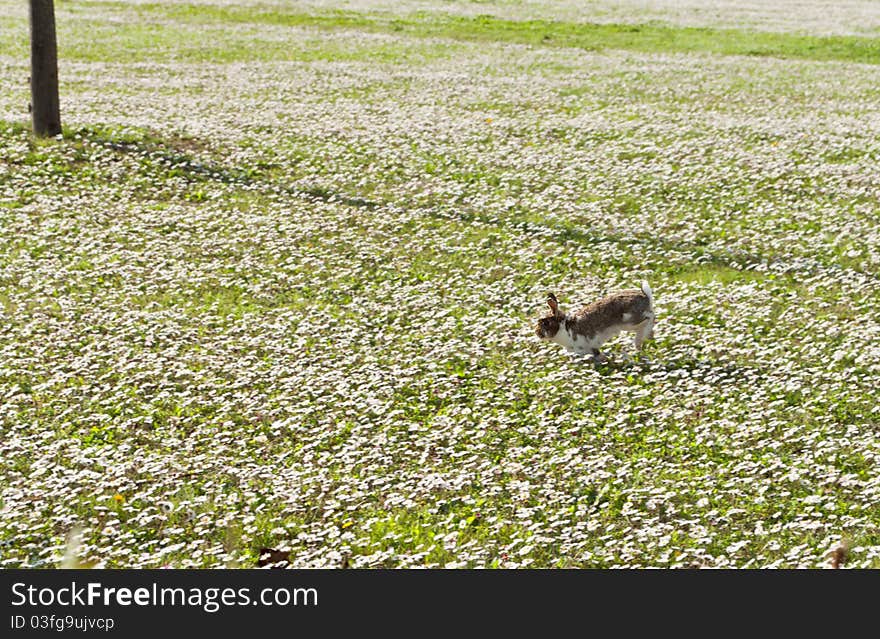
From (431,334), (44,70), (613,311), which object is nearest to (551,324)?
(613,311)

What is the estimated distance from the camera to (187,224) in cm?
2320

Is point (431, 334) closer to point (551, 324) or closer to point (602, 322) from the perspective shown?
point (551, 324)

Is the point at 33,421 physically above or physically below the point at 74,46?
below

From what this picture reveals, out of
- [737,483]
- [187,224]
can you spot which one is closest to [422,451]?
[737,483]

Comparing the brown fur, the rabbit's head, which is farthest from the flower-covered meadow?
the brown fur

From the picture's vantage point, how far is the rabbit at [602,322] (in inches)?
615

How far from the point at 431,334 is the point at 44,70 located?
51.8 ft

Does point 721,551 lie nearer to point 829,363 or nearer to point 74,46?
point 829,363

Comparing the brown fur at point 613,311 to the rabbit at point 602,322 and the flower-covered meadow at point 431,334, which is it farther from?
the flower-covered meadow at point 431,334

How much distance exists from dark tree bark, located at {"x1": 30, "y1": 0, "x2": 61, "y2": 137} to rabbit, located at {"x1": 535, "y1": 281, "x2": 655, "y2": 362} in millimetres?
17329

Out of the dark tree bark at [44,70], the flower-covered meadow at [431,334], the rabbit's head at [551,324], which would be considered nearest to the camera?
the flower-covered meadow at [431,334]

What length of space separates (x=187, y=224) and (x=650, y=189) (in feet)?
36.2

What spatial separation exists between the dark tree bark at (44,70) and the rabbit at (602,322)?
17.3m

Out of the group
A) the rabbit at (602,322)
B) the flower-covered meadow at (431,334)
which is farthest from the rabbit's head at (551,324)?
the flower-covered meadow at (431,334)
